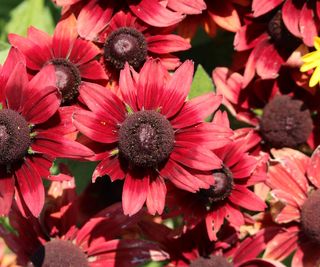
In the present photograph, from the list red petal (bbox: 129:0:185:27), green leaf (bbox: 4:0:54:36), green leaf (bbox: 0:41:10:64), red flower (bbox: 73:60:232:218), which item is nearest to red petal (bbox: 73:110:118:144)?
red flower (bbox: 73:60:232:218)

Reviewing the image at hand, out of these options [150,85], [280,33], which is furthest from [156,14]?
[280,33]

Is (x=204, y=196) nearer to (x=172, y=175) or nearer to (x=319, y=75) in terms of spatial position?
(x=172, y=175)

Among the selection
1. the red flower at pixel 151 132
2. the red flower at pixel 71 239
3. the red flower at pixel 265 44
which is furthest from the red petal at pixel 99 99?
the red flower at pixel 265 44

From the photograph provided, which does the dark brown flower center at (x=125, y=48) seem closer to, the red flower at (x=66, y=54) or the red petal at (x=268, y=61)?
the red flower at (x=66, y=54)

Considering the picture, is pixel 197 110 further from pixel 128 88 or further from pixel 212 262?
pixel 212 262

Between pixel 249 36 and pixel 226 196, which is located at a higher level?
pixel 249 36

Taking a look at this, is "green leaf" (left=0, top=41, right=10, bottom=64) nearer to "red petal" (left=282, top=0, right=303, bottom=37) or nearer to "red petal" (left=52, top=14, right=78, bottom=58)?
"red petal" (left=52, top=14, right=78, bottom=58)
